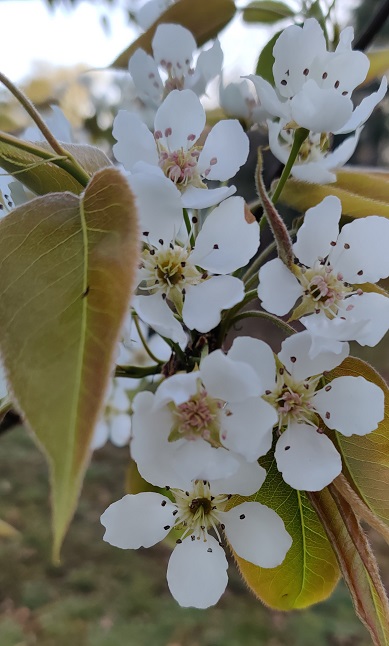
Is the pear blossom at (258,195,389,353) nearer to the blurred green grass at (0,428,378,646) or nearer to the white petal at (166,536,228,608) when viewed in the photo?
the white petal at (166,536,228,608)

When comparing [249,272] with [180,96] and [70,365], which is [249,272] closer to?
[180,96]

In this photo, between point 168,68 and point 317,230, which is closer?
point 317,230

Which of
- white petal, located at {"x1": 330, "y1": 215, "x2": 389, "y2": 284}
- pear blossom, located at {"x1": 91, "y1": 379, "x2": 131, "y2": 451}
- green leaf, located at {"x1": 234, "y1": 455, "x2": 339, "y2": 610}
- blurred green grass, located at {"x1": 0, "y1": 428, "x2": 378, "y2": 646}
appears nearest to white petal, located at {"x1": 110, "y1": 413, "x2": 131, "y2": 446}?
pear blossom, located at {"x1": 91, "y1": 379, "x2": 131, "y2": 451}

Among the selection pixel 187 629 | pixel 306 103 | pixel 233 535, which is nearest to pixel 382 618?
pixel 233 535

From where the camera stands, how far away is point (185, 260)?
0.42 m

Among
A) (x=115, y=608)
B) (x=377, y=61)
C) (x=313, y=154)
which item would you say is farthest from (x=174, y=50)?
(x=115, y=608)

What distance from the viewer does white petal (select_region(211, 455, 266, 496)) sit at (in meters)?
0.37

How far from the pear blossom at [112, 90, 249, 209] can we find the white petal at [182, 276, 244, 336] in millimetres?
63

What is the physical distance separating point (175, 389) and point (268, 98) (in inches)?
9.1

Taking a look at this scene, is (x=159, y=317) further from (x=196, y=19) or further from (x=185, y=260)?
(x=196, y=19)

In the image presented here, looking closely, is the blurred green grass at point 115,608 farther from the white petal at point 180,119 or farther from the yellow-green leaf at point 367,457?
the white petal at point 180,119

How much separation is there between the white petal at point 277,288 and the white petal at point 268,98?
129 mm

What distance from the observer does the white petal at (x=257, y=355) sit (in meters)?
0.36

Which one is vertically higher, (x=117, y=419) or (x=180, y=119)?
(x=180, y=119)
